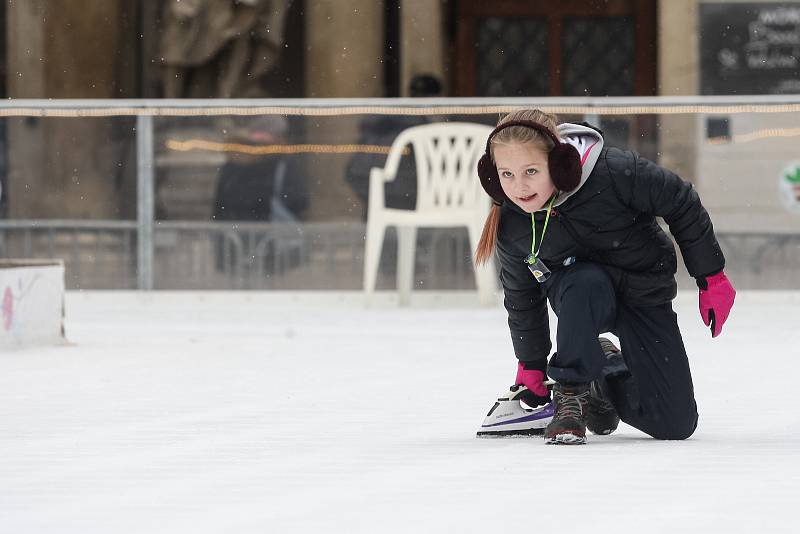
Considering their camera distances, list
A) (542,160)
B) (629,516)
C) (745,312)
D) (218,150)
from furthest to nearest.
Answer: (218,150) → (745,312) → (542,160) → (629,516)

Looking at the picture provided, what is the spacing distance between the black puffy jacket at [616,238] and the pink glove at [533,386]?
1.0 inches

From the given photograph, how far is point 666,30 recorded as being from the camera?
43.4ft

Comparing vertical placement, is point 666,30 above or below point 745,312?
above

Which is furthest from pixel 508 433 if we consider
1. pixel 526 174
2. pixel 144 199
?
pixel 144 199

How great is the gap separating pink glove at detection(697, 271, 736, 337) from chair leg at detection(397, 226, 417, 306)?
5.37 m

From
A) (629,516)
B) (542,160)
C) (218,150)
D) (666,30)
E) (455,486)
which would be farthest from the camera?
(666,30)

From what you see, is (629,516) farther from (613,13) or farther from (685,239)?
(613,13)

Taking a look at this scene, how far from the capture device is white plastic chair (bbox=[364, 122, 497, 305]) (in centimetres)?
882

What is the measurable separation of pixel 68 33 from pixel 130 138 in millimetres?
5008

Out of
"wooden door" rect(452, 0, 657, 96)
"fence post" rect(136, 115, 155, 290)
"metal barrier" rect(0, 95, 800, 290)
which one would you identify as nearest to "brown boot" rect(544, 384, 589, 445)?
"metal barrier" rect(0, 95, 800, 290)

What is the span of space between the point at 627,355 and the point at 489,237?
424mm

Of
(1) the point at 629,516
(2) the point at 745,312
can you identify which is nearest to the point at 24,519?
(1) the point at 629,516

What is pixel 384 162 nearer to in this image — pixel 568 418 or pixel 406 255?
pixel 406 255

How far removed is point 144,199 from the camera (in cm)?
920
